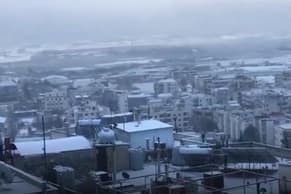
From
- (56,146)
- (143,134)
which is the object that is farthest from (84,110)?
(56,146)

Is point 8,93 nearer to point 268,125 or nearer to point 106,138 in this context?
point 268,125

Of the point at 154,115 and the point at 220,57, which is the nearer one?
the point at 154,115

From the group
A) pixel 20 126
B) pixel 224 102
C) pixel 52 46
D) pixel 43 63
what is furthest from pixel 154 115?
pixel 52 46

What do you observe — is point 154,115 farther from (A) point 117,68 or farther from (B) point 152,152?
(A) point 117,68

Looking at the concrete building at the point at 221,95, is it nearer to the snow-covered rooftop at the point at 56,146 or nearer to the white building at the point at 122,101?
the white building at the point at 122,101

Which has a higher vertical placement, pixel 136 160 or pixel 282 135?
pixel 136 160

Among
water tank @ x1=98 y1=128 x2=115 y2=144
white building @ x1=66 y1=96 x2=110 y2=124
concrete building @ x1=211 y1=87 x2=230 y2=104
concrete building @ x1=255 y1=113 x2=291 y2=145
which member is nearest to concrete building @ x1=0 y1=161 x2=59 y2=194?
water tank @ x1=98 y1=128 x2=115 y2=144
